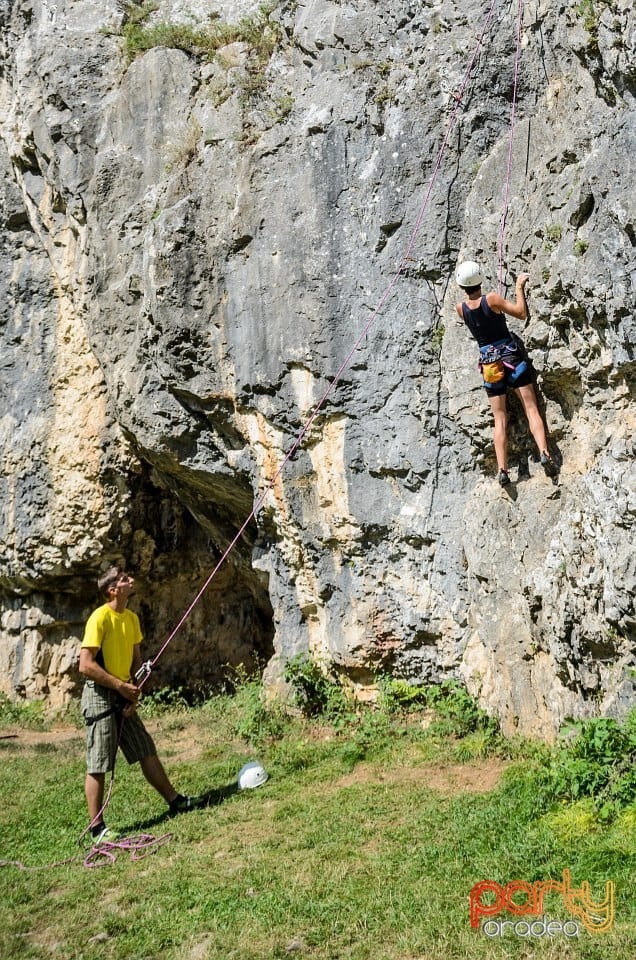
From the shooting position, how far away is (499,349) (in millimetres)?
7055

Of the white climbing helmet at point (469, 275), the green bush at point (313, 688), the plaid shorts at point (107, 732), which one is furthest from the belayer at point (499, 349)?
the plaid shorts at point (107, 732)

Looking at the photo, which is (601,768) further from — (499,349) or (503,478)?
(499,349)

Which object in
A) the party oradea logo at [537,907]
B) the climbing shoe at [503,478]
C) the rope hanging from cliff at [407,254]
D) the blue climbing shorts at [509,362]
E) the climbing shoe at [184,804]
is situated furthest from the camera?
the rope hanging from cliff at [407,254]

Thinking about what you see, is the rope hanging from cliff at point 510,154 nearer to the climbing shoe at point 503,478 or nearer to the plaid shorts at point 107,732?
the climbing shoe at point 503,478

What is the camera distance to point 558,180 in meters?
6.83

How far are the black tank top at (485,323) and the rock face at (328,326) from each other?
237 millimetres

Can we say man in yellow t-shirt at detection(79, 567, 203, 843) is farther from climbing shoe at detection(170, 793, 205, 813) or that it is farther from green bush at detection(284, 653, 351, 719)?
green bush at detection(284, 653, 351, 719)

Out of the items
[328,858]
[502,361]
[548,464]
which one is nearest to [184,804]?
[328,858]

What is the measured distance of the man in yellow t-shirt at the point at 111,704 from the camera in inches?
249

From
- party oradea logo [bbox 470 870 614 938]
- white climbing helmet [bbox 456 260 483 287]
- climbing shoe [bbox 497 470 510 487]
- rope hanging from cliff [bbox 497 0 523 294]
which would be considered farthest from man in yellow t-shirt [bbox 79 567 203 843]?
rope hanging from cliff [bbox 497 0 523 294]

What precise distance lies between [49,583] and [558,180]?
8982 millimetres

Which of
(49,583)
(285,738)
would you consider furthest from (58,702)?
(285,738)

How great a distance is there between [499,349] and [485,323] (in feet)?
0.81

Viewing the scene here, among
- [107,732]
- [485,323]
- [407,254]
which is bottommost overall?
[107,732]
